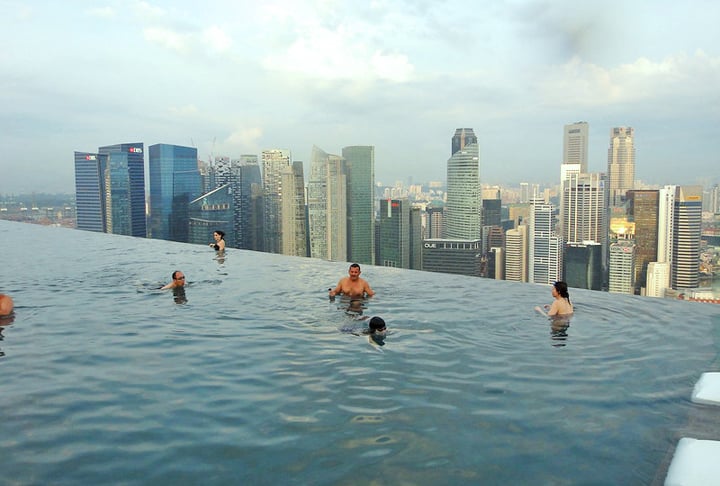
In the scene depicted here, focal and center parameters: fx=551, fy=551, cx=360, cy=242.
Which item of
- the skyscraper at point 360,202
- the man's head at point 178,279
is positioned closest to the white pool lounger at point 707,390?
the man's head at point 178,279

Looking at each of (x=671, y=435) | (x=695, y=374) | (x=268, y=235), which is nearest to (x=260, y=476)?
(x=671, y=435)

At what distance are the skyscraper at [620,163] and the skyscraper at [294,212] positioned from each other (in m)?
31.6

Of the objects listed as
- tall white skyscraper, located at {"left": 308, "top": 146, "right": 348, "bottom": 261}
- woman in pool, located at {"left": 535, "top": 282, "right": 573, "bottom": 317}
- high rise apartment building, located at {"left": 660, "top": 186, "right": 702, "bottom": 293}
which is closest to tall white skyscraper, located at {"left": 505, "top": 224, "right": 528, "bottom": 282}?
high rise apartment building, located at {"left": 660, "top": 186, "right": 702, "bottom": 293}

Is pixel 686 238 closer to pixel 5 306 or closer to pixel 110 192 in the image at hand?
pixel 5 306

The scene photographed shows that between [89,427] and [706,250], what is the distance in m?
38.3

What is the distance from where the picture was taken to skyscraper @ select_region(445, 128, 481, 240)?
6103 centimetres

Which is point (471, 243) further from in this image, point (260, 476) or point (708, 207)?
point (260, 476)

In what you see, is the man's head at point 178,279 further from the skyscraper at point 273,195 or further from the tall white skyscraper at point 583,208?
the skyscraper at point 273,195

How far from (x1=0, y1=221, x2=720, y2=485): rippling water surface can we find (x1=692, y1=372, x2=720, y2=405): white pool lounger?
11cm

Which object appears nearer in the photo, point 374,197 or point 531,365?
point 531,365

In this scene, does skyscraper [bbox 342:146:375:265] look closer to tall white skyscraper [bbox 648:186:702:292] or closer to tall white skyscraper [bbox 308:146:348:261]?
tall white skyscraper [bbox 308:146:348:261]

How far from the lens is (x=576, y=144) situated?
279ft

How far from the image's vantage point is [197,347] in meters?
6.47

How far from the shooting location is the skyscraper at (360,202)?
5662 cm
